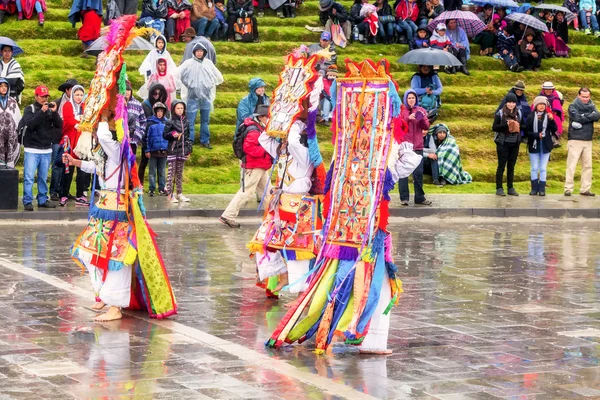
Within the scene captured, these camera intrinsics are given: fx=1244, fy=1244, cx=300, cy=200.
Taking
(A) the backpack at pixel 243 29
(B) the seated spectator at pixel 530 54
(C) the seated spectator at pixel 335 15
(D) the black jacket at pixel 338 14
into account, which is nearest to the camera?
(A) the backpack at pixel 243 29

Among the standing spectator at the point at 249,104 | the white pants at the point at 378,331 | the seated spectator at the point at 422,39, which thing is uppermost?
the seated spectator at the point at 422,39

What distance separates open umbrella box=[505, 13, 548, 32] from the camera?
28.1 m

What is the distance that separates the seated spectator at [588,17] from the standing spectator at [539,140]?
10160mm

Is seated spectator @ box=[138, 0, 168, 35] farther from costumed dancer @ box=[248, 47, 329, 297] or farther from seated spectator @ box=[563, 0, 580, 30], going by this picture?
costumed dancer @ box=[248, 47, 329, 297]

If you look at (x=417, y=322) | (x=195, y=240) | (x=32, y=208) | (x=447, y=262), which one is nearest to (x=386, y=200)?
(x=417, y=322)

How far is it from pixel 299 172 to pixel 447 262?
12.9 feet

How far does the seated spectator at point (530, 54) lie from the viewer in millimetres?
29109

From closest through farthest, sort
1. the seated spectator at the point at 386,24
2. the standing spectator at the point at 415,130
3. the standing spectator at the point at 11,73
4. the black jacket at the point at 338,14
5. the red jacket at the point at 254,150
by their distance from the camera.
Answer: the red jacket at the point at 254,150 < the standing spectator at the point at 415,130 < the standing spectator at the point at 11,73 < the black jacket at the point at 338,14 < the seated spectator at the point at 386,24

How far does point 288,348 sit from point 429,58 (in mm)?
16261

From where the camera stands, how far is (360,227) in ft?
31.4

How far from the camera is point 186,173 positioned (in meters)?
22.7

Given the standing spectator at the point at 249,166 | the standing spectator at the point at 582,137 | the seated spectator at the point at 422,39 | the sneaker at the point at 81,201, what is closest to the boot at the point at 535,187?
the standing spectator at the point at 582,137

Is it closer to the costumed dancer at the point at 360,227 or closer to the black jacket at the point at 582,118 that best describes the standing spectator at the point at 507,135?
the black jacket at the point at 582,118

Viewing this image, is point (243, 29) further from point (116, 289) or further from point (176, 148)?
point (116, 289)
